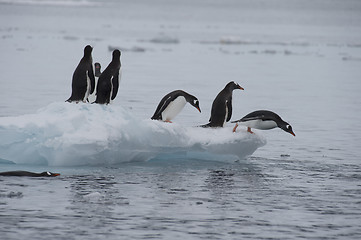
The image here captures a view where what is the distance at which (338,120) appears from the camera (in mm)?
14625

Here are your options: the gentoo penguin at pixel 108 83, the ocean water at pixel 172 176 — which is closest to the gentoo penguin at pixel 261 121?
the ocean water at pixel 172 176

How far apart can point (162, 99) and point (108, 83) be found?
0.83 meters

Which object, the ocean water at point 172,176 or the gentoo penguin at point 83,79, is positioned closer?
the ocean water at point 172,176

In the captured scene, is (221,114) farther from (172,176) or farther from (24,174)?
(24,174)

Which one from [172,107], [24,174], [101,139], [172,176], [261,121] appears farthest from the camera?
[172,107]

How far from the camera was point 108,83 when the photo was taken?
9633 millimetres

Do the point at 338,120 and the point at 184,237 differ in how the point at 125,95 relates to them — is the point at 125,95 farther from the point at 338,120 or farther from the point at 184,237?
the point at 184,237

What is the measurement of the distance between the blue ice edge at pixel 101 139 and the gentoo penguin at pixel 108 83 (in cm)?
21

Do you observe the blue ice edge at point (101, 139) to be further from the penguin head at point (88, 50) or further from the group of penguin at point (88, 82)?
the penguin head at point (88, 50)

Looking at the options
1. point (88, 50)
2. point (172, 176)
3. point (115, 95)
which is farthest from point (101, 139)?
point (88, 50)

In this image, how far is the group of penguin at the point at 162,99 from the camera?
9.63 meters

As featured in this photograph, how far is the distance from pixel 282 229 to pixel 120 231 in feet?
4.80

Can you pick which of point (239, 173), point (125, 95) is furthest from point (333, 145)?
point (125, 95)

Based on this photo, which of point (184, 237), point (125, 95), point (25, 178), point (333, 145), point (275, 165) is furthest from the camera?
point (125, 95)
